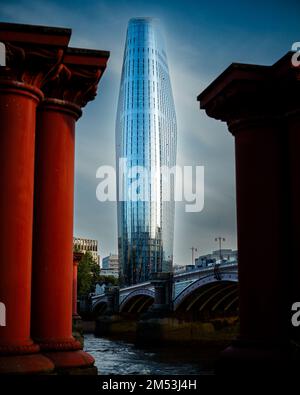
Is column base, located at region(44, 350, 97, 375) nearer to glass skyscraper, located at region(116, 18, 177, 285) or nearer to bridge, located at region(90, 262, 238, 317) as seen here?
bridge, located at region(90, 262, 238, 317)

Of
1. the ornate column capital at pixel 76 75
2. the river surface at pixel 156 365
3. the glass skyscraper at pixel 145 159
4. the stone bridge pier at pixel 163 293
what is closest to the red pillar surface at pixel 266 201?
the ornate column capital at pixel 76 75

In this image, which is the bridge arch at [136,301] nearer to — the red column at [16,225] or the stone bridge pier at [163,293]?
the stone bridge pier at [163,293]

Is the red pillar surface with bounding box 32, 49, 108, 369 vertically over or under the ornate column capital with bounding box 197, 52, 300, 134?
under

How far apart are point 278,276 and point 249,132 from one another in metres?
1.73

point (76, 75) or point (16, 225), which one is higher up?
point (76, 75)

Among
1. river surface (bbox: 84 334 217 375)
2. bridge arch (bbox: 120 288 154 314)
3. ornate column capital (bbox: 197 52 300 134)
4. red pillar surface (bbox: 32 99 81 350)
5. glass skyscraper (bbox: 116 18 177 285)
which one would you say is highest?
glass skyscraper (bbox: 116 18 177 285)

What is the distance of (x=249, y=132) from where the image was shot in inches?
293

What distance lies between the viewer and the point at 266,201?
7.20 m

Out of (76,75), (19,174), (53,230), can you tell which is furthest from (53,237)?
(76,75)

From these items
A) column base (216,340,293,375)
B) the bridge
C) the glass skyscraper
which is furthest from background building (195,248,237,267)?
column base (216,340,293,375)

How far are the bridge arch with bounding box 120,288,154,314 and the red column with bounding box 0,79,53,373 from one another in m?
50.6

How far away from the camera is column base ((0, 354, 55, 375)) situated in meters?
5.73

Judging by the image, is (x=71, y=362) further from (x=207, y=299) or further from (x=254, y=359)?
(x=207, y=299)

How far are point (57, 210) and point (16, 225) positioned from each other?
80 cm
